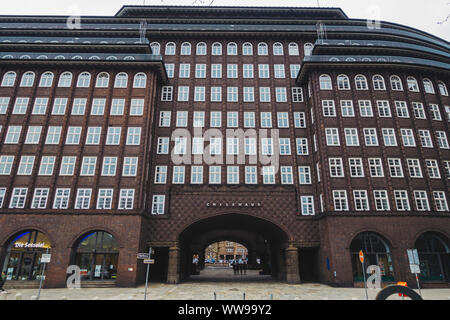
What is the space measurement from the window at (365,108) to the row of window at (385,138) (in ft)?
6.33

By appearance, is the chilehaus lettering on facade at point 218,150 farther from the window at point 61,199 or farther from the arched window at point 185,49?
the arched window at point 185,49

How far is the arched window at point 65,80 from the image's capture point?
108 ft

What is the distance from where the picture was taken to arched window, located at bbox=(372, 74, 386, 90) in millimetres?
33197

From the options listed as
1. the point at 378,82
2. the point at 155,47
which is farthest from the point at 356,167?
the point at 155,47

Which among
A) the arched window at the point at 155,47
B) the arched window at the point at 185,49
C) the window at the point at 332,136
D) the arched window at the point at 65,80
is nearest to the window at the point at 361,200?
the window at the point at 332,136

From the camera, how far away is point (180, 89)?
36562 millimetres

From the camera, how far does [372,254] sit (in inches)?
1083

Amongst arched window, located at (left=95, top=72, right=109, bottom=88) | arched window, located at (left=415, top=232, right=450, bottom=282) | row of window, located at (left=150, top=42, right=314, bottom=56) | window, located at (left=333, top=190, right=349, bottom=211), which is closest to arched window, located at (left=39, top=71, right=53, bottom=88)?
arched window, located at (left=95, top=72, right=109, bottom=88)

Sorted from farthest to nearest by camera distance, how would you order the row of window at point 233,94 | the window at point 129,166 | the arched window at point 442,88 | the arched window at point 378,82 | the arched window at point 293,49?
the arched window at point 293,49
the row of window at point 233,94
the arched window at point 442,88
the arched window at point 378,82
the window at point 129,166

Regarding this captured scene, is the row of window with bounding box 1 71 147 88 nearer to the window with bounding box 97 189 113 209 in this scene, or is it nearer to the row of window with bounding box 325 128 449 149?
the window with bounding box 97 189 113 209

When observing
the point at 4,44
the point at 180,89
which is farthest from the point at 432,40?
the point at 4,44
